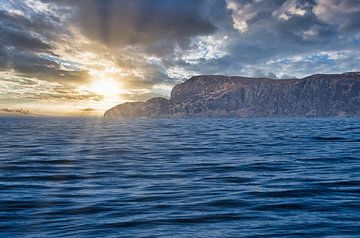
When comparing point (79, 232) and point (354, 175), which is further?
point (354, 175)

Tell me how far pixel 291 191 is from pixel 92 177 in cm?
996

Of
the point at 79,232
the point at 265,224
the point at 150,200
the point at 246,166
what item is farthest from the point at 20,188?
the point at 246,166

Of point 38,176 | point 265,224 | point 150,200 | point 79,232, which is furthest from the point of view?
point 38,176

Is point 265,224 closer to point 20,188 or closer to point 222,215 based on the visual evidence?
point 222,215

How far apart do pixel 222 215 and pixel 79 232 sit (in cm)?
429

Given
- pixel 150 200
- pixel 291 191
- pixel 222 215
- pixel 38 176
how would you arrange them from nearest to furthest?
pixel 222 215 < pixel 150 200 < pixel 291 191 < pixel 38 176

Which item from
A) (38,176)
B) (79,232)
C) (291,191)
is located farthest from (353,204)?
(38,176)

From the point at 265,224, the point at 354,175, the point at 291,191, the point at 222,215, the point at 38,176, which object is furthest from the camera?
the point at 38,176

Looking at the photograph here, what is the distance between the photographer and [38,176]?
61.4ft

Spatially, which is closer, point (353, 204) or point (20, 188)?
point (353, 204)

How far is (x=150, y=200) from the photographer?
12867 millimetres

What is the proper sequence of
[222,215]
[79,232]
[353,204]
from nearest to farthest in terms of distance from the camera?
[79,232], [222,215], [353,204]

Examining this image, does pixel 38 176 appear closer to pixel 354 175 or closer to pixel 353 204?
pixel 353 204

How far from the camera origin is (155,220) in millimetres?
10320
